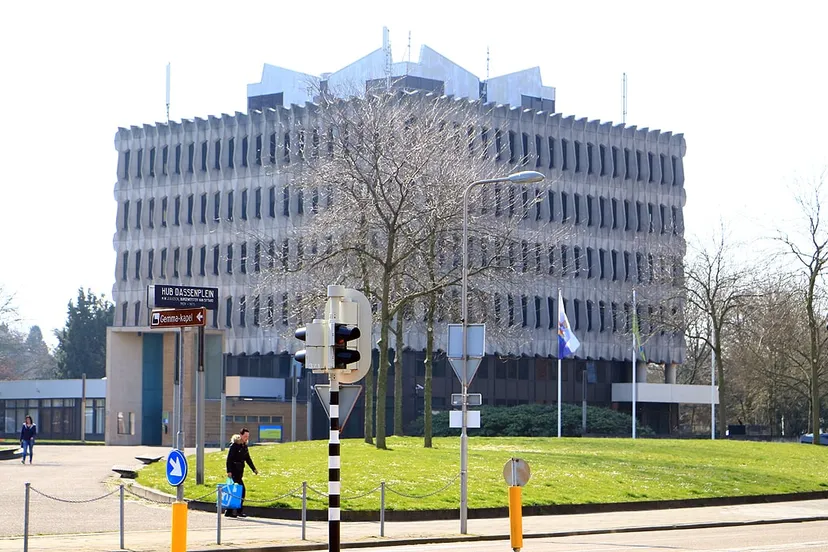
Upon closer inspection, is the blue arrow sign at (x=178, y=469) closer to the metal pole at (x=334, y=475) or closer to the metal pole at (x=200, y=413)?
the metal pole at (x=334, y=475)

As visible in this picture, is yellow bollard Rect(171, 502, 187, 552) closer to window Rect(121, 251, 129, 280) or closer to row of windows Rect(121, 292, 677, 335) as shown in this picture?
row of windows Rect(121, 292, 677, 335)

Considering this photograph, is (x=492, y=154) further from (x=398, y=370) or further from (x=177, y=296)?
(x=177, y=296)

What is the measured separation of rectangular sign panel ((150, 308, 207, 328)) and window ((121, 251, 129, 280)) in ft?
212

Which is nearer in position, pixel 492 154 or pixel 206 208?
pixel 492 154

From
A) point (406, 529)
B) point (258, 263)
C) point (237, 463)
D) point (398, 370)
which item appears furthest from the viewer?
point (258, 263)

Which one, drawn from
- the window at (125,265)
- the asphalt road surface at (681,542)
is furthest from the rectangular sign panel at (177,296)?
the window at (125,265)

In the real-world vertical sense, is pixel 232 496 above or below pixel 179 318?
below

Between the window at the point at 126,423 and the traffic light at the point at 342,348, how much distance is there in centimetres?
6420

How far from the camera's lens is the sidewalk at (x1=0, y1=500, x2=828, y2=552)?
22281mm

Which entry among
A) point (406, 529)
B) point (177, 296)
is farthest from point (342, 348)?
point (177, 296)

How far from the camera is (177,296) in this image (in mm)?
31609

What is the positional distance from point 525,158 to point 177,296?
185 ft

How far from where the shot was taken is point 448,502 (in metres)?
30.3

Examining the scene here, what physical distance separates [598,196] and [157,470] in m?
59.2
